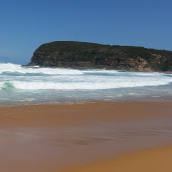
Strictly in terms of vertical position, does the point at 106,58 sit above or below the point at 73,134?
above

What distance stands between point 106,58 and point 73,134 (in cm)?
4852

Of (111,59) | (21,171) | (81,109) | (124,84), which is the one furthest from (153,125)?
(111,59)

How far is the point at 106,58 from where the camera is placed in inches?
2069

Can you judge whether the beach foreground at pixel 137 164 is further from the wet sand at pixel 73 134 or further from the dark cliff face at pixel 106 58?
the dark cliff face at pixel 106 58

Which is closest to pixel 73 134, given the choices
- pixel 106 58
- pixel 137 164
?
pixel 137 164

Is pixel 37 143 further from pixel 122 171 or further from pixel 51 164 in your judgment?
pixel 122 171

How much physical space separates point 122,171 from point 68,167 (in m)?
0.67

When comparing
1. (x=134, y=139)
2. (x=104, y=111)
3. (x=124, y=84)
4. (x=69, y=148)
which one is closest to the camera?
(x=69, y=148)

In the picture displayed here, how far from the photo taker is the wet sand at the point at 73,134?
3379mm

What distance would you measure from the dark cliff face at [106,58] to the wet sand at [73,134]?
4364 centimetres

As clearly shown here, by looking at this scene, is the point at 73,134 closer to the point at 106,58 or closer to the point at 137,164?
the point at 137,164

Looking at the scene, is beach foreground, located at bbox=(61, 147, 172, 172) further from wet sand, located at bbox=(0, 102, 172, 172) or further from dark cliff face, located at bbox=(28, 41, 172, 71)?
dark cliff face, located at bbox=(28, 41, 172, 71)

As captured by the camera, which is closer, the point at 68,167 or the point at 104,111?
the point at 68,167

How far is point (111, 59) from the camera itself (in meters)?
52.2
